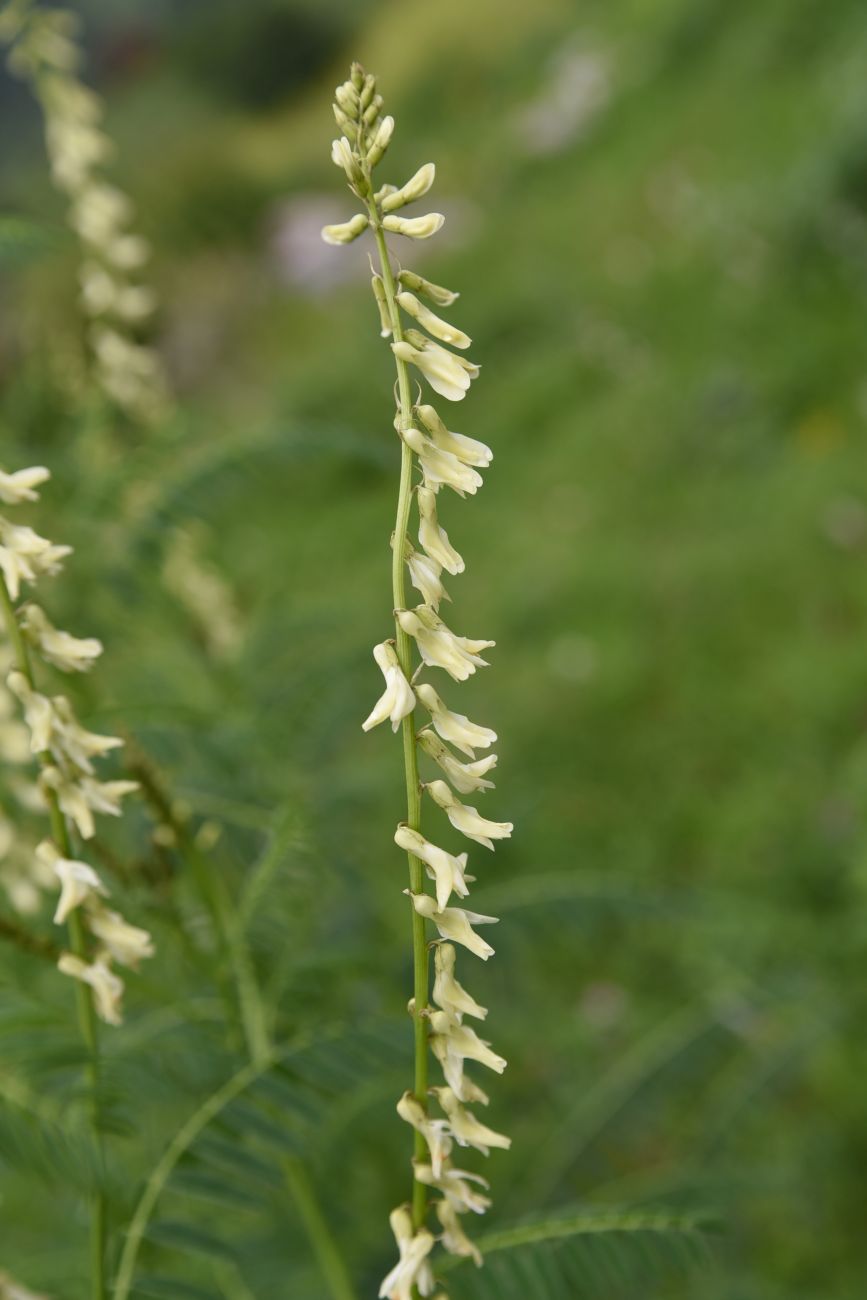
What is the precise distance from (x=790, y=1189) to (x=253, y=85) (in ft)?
20.2

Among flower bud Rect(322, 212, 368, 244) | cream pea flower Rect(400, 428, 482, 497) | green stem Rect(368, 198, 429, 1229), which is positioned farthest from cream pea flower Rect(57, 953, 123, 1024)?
flower bud Rect(322, 212, 368, 244)

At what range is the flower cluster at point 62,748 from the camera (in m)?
1.14

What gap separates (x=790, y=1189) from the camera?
3.42 m

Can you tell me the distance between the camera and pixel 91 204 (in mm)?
3262

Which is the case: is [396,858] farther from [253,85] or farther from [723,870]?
[253,85]

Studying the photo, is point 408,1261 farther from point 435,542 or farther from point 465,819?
point 435,542

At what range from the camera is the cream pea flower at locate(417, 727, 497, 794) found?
40.6 inches

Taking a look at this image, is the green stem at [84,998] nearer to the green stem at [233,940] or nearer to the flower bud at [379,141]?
the green stem at [233,940]

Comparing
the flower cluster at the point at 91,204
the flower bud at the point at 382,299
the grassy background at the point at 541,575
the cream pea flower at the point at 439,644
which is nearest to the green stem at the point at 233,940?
the grassy background at the point at 541,575

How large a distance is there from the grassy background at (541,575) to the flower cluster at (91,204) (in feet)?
0.52

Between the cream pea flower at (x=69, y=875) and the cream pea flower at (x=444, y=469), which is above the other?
the cream pea flower at (x=444, y=469)

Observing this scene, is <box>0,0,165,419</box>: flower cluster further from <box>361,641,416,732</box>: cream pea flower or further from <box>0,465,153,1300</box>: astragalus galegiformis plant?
<box>361,641,416,732</box>: cream pea flower

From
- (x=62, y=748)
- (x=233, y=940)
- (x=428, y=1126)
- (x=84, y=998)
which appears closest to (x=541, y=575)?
(x=233, y=940)

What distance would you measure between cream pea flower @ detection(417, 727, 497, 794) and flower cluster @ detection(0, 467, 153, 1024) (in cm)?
31
